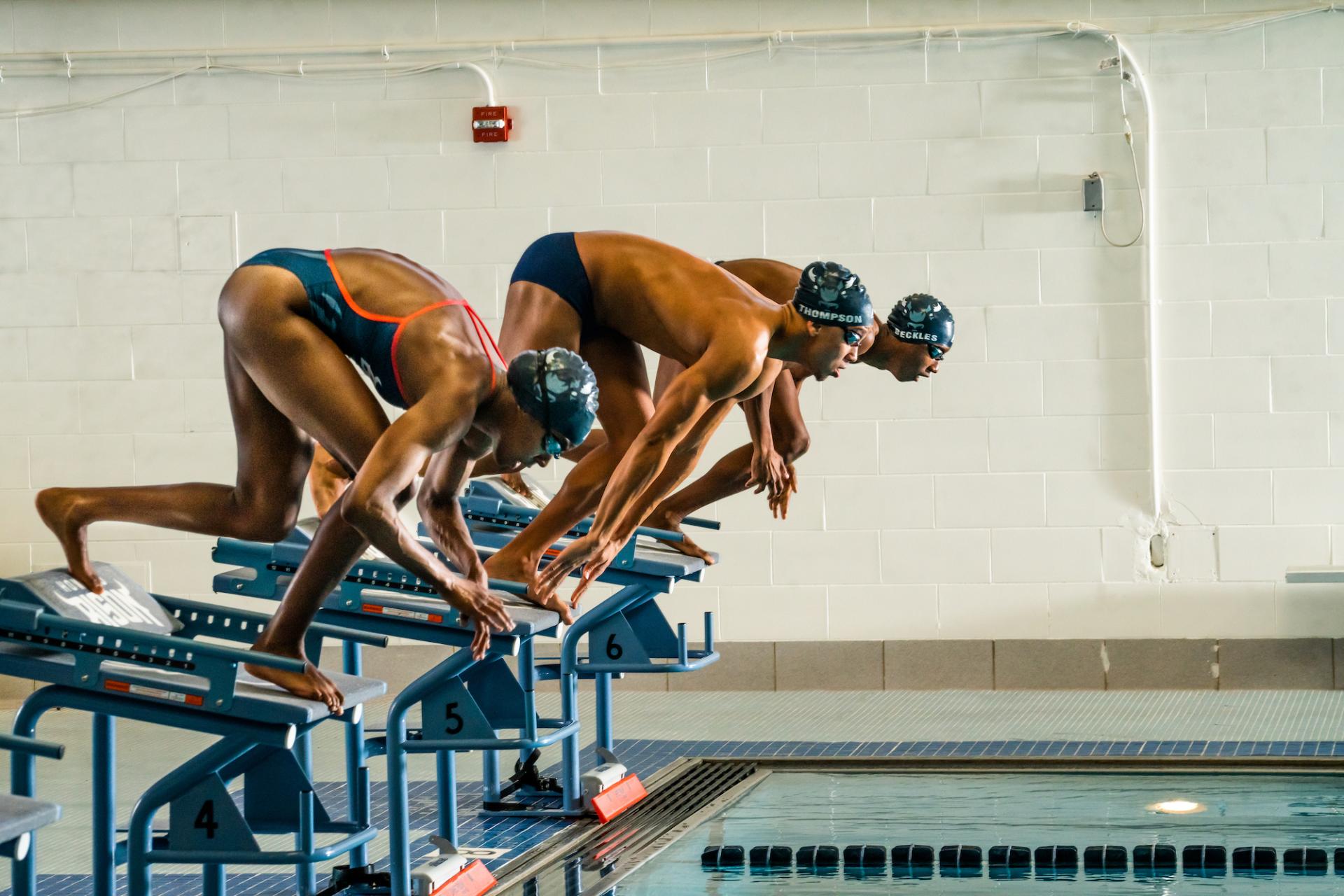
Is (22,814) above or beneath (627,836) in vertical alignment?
above

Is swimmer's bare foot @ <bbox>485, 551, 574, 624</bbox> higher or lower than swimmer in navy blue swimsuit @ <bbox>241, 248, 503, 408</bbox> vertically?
lower

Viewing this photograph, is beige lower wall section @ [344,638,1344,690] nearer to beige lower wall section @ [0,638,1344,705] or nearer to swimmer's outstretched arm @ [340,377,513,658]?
beige lower wall section @ [0,638,1344,705]

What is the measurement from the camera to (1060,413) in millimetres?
7262

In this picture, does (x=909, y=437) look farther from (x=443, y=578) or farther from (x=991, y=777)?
(x=443, y=578)

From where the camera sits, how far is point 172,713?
3.13m

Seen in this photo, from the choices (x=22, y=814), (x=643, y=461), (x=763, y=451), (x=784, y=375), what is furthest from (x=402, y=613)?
(x=784, y=375)

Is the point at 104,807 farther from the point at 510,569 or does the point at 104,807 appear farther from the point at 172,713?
the point at 510,569

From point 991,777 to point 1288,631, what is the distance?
2.44 metres

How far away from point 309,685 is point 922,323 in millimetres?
2897

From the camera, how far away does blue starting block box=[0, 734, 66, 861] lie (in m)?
2.13

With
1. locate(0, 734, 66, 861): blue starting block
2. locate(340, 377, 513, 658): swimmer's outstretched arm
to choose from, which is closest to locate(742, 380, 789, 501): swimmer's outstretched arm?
locate(340, 377, 513, 658): swimmer's outstretched arm

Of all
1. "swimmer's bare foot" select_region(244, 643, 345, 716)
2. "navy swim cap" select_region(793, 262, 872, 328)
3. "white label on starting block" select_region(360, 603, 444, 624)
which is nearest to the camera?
"swimmer's bare foot" select_region(244, 643, 345, 716)

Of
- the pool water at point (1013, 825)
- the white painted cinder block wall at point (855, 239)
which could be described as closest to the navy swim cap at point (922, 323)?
the pool water at point (1013, 825)

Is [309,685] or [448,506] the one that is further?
[448,506]
